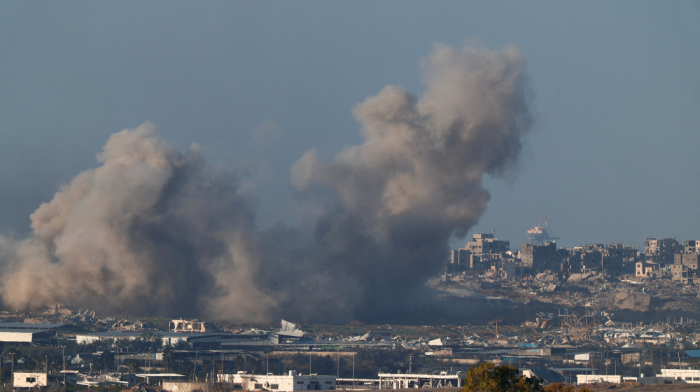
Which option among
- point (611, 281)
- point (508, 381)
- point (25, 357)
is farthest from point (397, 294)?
point (508, 381)

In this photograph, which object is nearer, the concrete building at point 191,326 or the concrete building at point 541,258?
the concrete building at point 191,326

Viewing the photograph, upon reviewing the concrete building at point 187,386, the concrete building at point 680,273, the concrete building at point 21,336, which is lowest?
the concrete building at point 187,386

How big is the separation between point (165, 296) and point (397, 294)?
Result: 19.0m

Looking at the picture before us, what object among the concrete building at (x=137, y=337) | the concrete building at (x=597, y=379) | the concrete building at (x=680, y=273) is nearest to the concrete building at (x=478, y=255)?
the concrete building at (x=680, y=273)

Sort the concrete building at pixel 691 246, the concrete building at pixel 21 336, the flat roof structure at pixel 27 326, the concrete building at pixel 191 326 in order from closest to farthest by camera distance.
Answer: the concrete building at pixel 21 336 → the flat roof structure at pixel 27 326 → the concrete building at pixel 191 326 → the concrete building at pixel 691 246

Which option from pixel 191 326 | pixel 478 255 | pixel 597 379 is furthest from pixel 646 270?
pixel 597 379

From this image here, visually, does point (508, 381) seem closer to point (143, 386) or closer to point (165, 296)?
point (143, 386)

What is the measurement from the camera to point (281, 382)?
2126 inches

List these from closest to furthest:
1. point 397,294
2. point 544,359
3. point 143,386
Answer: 1. point 143,386
2. point 544,359
3. point 397,294

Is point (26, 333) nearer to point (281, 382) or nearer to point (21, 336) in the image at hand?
point (21, 336)

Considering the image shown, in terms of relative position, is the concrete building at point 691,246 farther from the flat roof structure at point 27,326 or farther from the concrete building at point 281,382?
the concrete building at point 281,382

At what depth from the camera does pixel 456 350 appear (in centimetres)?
7138

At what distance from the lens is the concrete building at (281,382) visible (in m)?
53.8

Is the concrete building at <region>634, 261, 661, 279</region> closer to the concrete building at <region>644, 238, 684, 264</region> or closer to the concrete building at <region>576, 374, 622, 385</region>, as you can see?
the concrete building at <region>644, 238, 684, 264</region>
